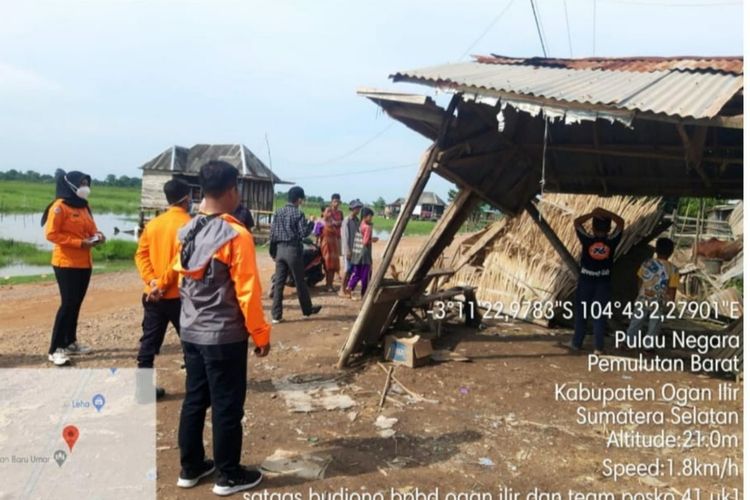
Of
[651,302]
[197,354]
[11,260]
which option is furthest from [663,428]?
[11,260]

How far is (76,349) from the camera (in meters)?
5.94

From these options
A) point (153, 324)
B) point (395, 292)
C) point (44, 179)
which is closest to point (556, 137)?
point (395, 292)

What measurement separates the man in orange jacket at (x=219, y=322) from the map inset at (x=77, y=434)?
0.50 metres

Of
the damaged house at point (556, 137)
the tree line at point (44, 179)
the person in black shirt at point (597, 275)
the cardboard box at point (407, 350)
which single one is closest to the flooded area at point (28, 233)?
the cardboard box at point (407, 350)

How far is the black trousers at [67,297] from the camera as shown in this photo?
538 cm

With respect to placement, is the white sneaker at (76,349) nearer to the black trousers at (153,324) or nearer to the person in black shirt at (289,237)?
the black trousers at (153,324)

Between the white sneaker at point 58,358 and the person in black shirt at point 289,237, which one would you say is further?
the person in black shirt at point 289,237

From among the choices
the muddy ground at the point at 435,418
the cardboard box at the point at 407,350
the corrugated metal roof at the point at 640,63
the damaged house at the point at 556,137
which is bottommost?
the muddy ground at the point at 435,418

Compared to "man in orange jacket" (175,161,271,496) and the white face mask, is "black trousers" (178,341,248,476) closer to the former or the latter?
"man in orange jacket" (175,161,271,496)

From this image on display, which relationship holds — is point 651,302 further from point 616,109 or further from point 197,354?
point 197,354

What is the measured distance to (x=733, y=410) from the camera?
16.2 feet

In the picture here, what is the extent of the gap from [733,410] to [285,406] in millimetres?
4111

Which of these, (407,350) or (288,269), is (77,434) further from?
(288,269)

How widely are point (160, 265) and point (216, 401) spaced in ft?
5.51
